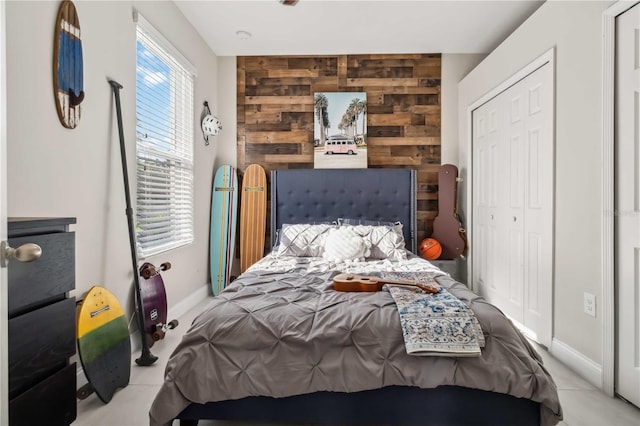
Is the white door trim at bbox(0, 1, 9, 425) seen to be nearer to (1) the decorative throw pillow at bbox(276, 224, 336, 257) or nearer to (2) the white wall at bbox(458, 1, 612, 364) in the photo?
(1) the decorative throw pillow at bbox(276, 224, 336, 257)

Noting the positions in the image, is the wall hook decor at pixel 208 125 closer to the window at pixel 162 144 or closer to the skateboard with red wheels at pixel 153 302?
the window at pixel 162 144

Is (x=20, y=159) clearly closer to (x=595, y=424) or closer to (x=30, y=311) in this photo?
(x=30, y=311)

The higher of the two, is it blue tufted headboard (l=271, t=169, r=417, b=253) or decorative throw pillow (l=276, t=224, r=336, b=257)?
blue tufted headboard (l=271, t=169, r=417, b=253)

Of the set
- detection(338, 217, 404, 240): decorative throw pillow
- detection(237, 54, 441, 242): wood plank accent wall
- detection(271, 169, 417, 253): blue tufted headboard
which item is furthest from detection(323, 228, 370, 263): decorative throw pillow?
detection(237, 54, 441, 242): wood plank accent wall

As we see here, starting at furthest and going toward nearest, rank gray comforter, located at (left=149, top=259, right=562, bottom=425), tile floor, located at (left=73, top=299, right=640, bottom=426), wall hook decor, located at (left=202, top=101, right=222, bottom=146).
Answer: wall hook decor, located at (left=202, top=101, right=222, bottom=146) → tile floor, located at (left=73, top=299, right=640, bottom=426) → gray comforter, located at (left=149, top=259, right=562, bottom=425)

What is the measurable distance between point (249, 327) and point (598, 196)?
211cm

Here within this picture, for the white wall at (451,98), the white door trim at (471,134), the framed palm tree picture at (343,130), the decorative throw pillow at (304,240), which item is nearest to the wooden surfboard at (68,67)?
the decorative throw pillow at (304,240)

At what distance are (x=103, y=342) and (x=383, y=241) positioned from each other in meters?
2.28

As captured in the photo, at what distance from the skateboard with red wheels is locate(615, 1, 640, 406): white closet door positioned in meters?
2.84

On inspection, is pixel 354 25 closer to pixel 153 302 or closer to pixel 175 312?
pixel 153 302

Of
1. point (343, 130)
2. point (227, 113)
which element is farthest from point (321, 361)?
point (227, 113)

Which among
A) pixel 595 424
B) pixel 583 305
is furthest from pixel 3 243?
pixel 583 305

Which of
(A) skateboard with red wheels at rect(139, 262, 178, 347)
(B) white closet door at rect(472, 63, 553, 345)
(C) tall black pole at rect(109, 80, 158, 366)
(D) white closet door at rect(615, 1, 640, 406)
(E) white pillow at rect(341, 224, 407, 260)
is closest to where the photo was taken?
(D) white closet door at rect(615, 1, 640, 406)

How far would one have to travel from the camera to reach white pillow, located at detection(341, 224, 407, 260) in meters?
3.15
